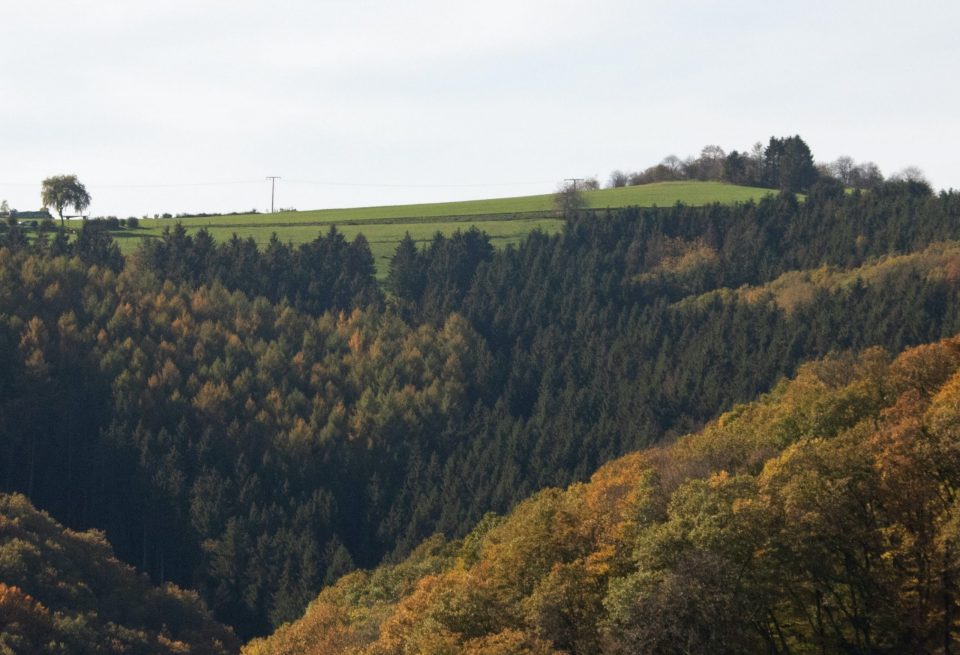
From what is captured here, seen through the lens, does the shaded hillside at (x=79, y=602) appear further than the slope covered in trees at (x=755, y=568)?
Yes

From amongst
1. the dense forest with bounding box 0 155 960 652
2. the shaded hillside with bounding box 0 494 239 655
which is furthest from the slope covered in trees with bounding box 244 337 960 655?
the dense forest with bounding box 0 155 960 652

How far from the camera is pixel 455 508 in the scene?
171 meters

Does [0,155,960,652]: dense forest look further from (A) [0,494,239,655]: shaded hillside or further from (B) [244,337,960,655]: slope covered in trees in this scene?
(B) [244,337,960,655]: slope covered in trees

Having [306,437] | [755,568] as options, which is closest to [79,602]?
[755,568]

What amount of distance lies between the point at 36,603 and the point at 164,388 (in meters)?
86.9

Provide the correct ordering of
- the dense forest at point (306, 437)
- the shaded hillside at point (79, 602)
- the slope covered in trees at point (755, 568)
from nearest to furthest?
1. the slope covered in trees at point (755, 568)
2. the shaded hillside at point (79, 602)
3. the dense forest at point (306, 437)

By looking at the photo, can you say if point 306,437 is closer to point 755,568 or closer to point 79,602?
point 79,602

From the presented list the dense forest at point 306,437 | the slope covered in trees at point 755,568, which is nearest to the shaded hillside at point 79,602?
the dense forest at point 306,437

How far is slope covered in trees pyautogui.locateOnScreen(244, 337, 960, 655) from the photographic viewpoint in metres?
61.2

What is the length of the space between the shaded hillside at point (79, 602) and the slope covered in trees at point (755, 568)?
125 feet

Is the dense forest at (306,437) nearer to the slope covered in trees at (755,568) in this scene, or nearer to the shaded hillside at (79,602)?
the shaded hillside at (79,602)

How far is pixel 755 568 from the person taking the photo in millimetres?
62688

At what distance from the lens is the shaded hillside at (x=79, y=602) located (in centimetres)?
10356

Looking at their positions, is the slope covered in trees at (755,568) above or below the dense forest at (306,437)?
above
